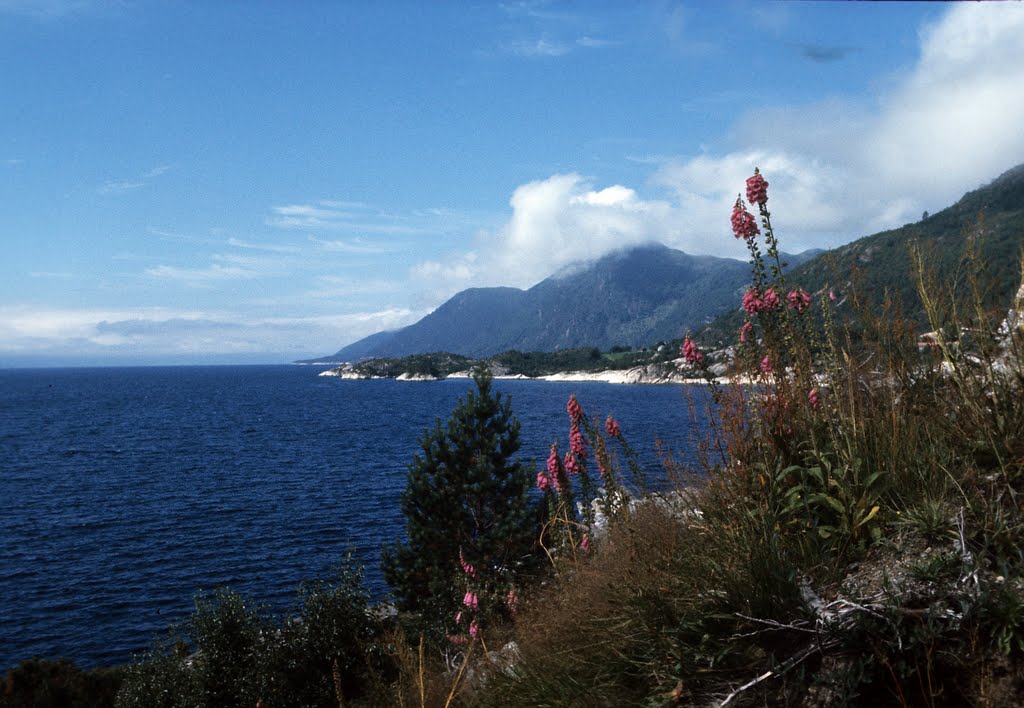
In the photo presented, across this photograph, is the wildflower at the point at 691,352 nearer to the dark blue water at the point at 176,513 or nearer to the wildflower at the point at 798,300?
the dark blue water at the point at 176,513

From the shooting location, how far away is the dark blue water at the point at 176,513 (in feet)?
82.4

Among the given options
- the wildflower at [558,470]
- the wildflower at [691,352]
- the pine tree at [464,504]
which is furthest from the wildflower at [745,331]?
the pine tree at [464,504]

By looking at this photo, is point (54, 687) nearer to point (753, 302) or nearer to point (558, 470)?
point (558, 470)

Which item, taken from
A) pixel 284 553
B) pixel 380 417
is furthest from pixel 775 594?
pixel 380 417

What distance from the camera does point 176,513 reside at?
40.0 metres

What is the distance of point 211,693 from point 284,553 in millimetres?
19972

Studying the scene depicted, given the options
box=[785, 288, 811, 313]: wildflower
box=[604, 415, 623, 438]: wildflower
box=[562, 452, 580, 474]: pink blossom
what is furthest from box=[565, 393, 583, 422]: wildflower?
box=[785, 288, 811, 313]: wildflower

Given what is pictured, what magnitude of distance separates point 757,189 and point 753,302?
0.95 meters

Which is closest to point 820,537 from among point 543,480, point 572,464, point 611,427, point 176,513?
point 611,427

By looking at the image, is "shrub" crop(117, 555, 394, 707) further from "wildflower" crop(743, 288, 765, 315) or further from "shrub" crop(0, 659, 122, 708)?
"wildflower" crop(743, 288, 765, 315)

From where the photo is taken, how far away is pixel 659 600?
3.95m

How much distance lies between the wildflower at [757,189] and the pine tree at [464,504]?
37.5 feet

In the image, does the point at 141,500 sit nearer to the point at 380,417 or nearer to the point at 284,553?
the point at 284,553

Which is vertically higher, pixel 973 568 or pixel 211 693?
pixel 973 568
